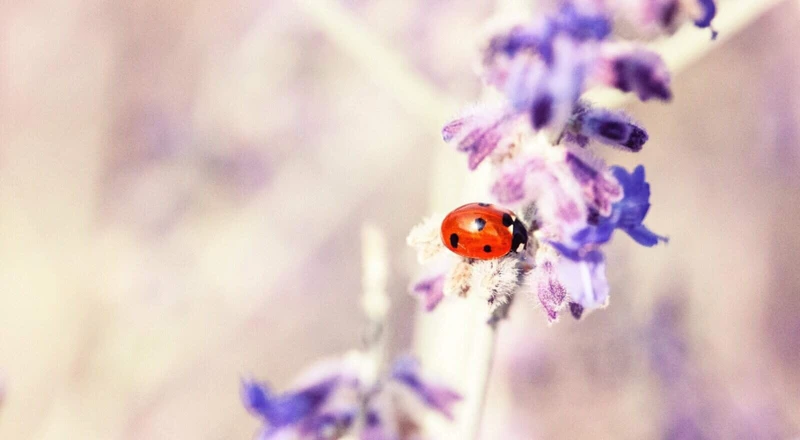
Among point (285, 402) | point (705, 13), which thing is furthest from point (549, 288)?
point (285, 402)

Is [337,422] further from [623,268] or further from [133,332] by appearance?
[133,332]

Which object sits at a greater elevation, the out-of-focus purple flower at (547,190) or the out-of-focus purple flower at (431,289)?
the out-of-focus purple flower at (431,289)

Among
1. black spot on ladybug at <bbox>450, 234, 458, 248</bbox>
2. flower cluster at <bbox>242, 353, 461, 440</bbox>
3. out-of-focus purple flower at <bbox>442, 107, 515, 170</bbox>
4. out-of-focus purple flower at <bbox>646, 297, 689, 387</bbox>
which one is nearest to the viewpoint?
out-of-focus purple flower at <bbox>442, 107, 515, 170</bbox>

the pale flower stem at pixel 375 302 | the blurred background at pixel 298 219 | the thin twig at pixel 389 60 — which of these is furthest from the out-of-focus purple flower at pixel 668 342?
the pale flower stem at pixel 375 302

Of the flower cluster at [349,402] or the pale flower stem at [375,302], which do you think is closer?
the pale flower stem at [375,302]

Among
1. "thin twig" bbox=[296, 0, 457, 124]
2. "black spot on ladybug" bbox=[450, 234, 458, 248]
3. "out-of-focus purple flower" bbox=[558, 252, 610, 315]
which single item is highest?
"thin twig" bbox=[296, 0, 457, 124]

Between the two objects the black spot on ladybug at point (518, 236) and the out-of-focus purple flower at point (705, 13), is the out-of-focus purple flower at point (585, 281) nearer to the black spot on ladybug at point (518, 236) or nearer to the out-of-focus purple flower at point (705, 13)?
the black spot on ladybug at point (518, 236)

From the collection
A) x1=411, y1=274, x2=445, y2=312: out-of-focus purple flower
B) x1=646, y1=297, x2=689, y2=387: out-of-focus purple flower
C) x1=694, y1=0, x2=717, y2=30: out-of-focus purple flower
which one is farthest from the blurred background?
x1=694, y1=0, x2=717, y2=30: out-of-focus purple flower

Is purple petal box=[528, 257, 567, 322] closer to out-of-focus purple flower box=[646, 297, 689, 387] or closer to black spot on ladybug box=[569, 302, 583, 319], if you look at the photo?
black spot on ladybug box=[569, 302, 583, 319]

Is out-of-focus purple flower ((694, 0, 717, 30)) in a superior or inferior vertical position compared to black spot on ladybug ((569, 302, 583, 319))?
superior
